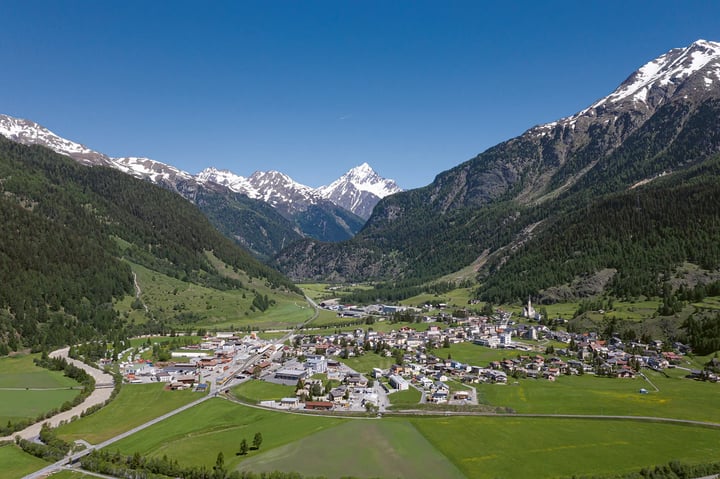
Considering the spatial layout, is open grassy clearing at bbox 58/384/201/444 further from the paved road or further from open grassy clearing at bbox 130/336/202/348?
open grassy clearing at bbox 130/336/202/348

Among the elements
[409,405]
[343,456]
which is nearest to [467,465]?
[343,456]

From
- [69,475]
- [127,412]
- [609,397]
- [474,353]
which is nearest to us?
[69,475]

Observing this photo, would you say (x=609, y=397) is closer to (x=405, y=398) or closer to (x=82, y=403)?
(x=405, y=398)

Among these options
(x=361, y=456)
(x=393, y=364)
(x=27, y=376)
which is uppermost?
(x=27, y=376)

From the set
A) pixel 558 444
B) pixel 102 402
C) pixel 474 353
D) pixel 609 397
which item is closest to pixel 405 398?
→ pixel 558 444

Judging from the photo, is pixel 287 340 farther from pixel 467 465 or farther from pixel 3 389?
pixel 467 465

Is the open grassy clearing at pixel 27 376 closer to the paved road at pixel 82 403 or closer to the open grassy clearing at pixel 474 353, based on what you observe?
the paved road at pixel 82 403

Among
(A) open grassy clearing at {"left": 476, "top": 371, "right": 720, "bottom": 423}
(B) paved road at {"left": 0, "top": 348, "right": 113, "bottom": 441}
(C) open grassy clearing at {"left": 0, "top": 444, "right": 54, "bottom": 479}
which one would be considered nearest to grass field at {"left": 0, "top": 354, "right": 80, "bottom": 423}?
(B) paved road at {"left": 0, "top": 348, "right": 113, "bottom": 441}
